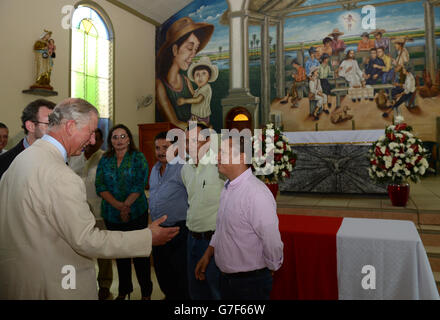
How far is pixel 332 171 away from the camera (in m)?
5.98

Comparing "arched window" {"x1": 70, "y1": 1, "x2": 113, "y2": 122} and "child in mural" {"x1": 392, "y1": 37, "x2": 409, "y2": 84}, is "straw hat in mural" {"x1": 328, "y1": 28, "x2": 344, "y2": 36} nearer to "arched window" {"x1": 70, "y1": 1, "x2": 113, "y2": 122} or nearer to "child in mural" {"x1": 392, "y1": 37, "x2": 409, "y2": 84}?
"child in mural" {"x1": 392, "y1": 37, "x2": 409, "y2": 84}

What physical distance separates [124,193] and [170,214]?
0.65 m

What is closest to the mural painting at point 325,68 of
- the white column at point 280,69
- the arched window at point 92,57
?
the white column at point 280,69

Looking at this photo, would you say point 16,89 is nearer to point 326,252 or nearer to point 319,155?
point 319,155

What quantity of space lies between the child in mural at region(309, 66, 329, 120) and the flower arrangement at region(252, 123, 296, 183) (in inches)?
213

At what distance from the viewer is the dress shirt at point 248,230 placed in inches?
78.0

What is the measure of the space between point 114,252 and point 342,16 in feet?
34.0

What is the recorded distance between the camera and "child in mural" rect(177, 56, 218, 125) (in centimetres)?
Answer: 1097

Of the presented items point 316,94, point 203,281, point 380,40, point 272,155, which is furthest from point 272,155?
point 380,40

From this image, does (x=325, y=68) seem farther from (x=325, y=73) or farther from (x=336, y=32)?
(x=336, y=32)
